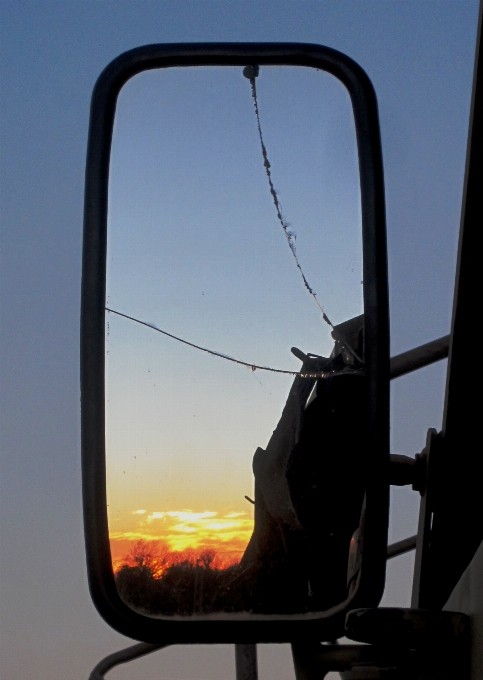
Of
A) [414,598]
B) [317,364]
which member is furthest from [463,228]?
[414,598]

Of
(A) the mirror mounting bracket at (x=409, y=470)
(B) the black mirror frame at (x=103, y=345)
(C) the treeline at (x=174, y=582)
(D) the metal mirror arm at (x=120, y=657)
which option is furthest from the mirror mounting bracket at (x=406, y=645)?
(D) the metal mirror arm at (x=120, y=657)

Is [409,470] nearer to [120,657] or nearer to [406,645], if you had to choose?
[406,645]

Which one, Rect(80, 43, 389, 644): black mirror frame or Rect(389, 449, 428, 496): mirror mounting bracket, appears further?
Rect(389, 449, 428, 496): mirror mounting bracket

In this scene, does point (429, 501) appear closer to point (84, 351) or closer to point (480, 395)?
point (480, 395)

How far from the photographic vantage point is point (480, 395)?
1.56 m

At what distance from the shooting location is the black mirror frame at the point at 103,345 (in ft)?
4.42

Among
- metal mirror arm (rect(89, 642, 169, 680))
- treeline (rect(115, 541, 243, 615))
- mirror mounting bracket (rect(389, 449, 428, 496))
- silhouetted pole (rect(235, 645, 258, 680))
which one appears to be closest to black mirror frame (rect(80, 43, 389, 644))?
treeline (rect(115, 541, 243, 615))

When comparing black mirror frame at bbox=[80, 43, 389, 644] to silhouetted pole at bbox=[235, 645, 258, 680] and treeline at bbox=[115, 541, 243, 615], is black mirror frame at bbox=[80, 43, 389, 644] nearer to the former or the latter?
treeline at bbox=[115, 541, 243, 615]

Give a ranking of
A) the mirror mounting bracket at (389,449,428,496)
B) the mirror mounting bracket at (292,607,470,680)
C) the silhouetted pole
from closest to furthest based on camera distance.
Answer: the mirror mounting bracket at (292,607,470,680), the mirror mounting bracket at (389,449,428,496), the silhouetted pole

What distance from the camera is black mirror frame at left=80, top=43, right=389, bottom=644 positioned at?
4.42 feet

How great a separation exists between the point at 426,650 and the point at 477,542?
331 mm

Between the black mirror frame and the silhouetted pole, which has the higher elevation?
the black mirror frame

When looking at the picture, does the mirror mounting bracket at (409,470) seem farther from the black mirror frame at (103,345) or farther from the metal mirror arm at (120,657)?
the metal mirror arm at (120,657)

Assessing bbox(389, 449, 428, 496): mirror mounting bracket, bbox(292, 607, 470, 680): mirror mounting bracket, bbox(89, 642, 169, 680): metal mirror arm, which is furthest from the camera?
bbox(89, 642, 169, 680): metal mirror arm
